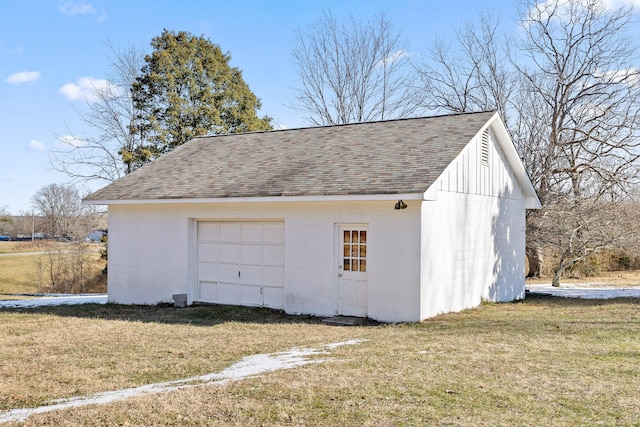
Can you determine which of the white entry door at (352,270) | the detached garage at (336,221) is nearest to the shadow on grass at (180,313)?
the detached garage at (336,221)

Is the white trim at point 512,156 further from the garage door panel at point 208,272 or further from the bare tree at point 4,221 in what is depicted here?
the bare tree at point 4,221

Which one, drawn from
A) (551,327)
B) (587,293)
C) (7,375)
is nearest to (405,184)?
(551,327)

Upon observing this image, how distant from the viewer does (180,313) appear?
44.1 ft

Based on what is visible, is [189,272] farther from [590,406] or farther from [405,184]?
[590,406]

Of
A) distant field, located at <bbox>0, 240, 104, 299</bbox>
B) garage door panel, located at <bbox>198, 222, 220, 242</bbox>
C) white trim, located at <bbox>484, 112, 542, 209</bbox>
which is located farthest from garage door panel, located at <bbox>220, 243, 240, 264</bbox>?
distant field, located at <bbox>0, 240, 104, 299</bbox>

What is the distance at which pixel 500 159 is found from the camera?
15617mm

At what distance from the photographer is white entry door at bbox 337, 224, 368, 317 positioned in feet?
40.5

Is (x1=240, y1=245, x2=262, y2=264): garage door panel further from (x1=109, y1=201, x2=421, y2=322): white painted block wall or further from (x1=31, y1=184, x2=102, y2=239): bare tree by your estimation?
(x1=31, y1=184, x2=102, y2=239): bare tree

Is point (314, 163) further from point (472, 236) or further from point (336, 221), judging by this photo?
point (472, 236)

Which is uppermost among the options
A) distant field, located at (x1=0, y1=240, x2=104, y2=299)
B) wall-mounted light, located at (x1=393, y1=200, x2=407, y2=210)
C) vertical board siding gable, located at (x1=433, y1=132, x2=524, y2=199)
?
vertical board siding gable, located at (x1=433, y1=132, x2=524, y2=199)

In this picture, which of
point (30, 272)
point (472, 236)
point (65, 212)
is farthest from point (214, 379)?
point (65, 212)

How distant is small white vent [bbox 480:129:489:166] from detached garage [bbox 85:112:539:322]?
3 cm

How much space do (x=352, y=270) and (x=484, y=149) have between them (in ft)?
16.0

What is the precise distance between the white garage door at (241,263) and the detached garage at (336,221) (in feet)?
0.10
